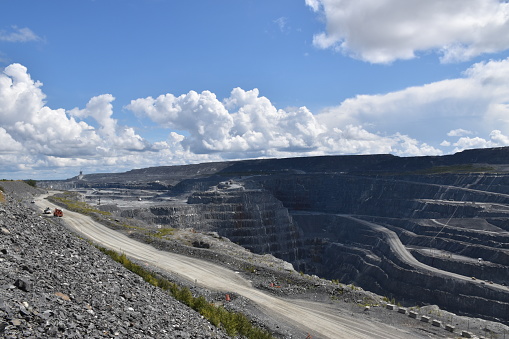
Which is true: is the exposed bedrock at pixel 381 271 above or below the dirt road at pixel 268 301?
below

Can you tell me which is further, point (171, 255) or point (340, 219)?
point (340, 219)

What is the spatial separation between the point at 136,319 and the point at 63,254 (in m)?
8.17

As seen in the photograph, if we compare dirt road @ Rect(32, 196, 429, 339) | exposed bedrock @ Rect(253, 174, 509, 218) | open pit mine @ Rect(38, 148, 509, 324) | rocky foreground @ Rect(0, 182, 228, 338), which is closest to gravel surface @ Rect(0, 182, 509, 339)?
rocky foreground @ Rect(0, 182, 228, 338)

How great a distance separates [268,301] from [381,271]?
67.5 meters

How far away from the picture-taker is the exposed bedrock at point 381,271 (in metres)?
69.4

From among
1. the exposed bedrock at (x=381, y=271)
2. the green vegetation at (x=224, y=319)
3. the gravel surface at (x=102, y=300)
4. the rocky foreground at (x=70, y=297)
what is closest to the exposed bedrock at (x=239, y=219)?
the exposed bedrock at (x=381, y=271)

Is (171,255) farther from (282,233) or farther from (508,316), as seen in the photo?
(282,233)

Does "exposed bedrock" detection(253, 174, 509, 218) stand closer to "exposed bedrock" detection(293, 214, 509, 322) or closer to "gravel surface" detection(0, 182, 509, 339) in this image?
"exposed bedrock" detection(293, 214, 509, 322)

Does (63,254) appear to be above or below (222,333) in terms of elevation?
above

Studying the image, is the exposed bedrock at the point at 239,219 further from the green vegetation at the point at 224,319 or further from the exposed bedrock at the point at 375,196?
the green vegetation at the point at 224,319

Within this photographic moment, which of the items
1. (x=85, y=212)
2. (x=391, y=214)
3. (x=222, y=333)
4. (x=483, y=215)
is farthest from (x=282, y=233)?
(x=222, y=333)

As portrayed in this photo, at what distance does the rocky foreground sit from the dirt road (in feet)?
31.5

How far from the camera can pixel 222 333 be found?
20.7 meters

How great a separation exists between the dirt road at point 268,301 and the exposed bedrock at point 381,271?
51.4 meters
